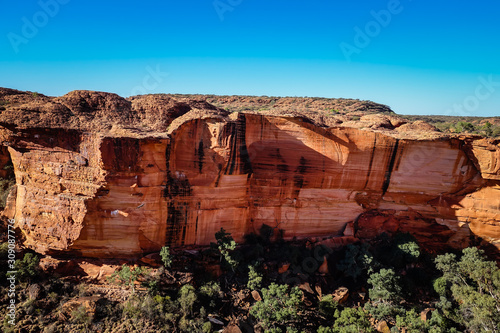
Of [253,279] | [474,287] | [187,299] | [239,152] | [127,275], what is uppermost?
[239,152]

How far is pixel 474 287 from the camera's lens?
17.5m

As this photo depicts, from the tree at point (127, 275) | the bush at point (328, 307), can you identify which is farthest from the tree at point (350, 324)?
the tree at point (127, 275)

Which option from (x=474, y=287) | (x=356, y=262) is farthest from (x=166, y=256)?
(x=474, y=287)

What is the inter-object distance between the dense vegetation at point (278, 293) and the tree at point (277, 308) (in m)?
0.05

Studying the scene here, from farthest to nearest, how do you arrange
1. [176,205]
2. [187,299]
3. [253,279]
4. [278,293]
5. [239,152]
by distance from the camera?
1. [239,152]
2. [176,205]
3. [253,279]
4. [278,293]
5. [187,299]

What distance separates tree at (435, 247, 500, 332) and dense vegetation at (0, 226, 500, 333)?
53mm

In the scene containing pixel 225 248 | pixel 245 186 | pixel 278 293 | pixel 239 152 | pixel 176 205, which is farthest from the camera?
pixel 245 186

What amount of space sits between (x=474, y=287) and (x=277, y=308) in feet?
40.1

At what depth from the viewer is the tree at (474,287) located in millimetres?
14977

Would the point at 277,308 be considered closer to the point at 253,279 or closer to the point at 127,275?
the point at 253,279

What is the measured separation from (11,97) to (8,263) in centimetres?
923

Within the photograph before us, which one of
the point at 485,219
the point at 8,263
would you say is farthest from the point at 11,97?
the point at 485,219

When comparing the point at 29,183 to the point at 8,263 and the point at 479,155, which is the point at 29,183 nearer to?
the point at 8,263

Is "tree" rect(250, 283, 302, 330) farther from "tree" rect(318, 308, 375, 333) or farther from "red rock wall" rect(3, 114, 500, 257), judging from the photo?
"red rock wall" rect(3, 114, 500, 257)
